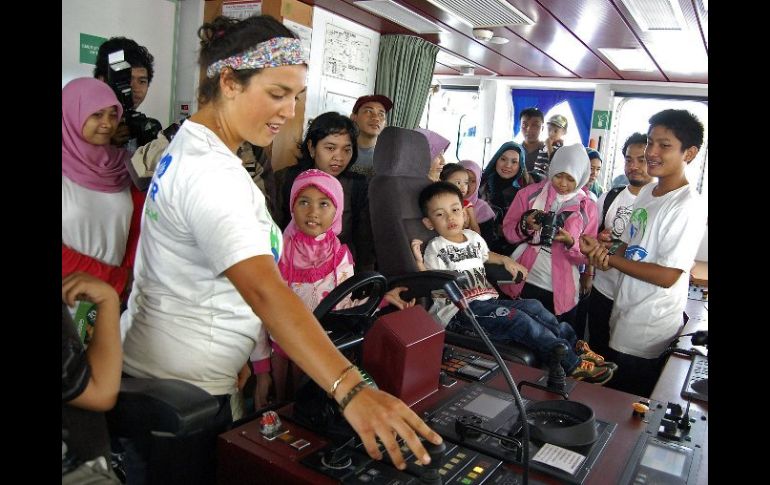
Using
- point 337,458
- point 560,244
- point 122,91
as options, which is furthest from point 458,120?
point 337,458

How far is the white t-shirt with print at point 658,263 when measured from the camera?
7.16 ft

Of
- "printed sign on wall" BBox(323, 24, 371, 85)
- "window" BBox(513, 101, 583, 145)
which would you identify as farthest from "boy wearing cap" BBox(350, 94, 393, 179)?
"window" BBox(513, 101, 583, 145)

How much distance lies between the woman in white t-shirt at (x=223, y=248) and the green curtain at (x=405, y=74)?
3247mm

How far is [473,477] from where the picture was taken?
3.52ft

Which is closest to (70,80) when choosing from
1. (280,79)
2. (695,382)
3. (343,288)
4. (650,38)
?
(280,79)

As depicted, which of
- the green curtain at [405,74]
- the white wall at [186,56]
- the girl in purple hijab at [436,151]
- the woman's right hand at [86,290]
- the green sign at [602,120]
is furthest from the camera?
the green sign at [602,120]

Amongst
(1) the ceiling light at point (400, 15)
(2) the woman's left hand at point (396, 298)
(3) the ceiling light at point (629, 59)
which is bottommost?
(2) the woman's left hand at point (396, 298)

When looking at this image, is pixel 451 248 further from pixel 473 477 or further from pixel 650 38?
pixel 650 38

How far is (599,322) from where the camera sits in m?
2.65

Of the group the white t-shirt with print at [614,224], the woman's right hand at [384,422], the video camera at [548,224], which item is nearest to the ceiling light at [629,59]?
the white t-shirt with print at [614,224]

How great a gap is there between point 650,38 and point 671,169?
2508 mm

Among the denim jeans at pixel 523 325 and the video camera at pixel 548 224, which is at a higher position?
the video camera at pixel 548 224

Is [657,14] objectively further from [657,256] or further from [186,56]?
[186,56]

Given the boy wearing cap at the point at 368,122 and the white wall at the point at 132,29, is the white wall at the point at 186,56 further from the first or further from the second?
the boy wearing cap at the point at 368,122
